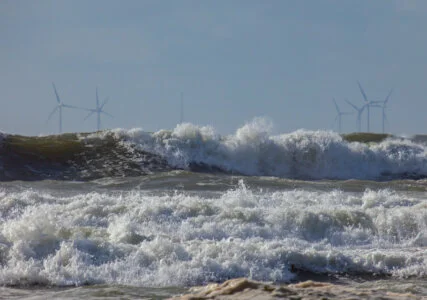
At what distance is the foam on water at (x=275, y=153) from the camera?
3262cm

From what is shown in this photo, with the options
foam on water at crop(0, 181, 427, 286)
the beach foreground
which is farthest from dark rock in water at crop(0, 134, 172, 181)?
the beach foreground

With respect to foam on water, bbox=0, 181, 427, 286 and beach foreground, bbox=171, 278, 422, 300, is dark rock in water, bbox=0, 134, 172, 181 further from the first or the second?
beach foreground, bbox=171, 278, 422, 300

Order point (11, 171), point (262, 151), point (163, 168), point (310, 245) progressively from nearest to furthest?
point (310, 245)
point (11, 171)
point (163, 168)
point (262, 151)

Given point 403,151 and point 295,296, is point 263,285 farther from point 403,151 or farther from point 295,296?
point 403,151

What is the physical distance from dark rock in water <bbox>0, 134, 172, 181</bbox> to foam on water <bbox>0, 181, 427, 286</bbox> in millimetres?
12411

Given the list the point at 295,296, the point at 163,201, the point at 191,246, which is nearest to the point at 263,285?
the point at 295,296

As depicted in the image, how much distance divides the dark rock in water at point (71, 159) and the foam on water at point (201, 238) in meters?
12.4

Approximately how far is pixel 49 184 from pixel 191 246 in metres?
12.4

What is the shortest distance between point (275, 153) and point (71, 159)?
29.9 feet

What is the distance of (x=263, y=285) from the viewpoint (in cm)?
551

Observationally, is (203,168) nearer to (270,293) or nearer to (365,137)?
(365,137)

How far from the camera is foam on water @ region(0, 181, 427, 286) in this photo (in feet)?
33.3

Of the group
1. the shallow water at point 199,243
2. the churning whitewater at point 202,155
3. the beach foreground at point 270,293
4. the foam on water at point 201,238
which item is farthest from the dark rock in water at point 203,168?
the beach foreground at point 270,293

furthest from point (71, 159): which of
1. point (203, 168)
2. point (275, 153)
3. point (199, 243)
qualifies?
point (199, 243)
